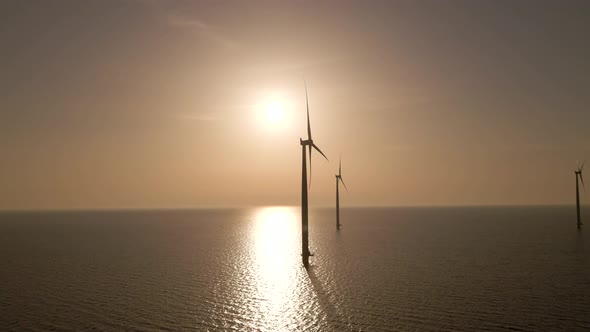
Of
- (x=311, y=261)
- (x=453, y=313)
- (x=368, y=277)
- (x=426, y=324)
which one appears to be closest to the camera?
(x=426, y=324)

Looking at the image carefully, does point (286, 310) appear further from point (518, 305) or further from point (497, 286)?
point (497, 286)

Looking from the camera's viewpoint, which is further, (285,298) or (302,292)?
(302,292)

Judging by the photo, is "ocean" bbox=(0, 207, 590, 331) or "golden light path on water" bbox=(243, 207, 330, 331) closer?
"ocean" bbox=(0, 207, 590, 331)

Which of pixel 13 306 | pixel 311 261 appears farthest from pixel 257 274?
pixel 13 306

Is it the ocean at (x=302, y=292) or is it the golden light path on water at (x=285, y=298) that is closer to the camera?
the ocean at (x=302, y=292)

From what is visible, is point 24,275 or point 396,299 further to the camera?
point 24,275

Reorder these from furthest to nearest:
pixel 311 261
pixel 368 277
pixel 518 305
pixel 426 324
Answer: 1. pixel 311 261
2. pixel 368 277
3. pixel 518 305
4. pixel 426 324

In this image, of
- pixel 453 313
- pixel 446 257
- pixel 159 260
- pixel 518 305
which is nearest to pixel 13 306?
pixel 159 260

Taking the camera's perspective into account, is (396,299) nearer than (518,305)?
No

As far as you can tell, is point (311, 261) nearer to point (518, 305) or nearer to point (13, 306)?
point (518, 305)
